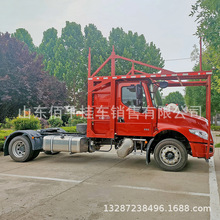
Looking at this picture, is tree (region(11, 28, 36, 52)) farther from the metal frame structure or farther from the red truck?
the metal frame structure

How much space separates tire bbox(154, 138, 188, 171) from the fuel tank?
Answer: 97.3 inches

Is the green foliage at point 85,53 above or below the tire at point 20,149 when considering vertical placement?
above

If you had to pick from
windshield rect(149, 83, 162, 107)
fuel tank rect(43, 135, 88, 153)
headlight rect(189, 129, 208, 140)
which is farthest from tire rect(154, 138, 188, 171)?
fuel tank rect(43, 135, 88, 153)

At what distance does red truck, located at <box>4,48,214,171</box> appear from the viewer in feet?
21.1

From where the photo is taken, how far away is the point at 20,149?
8.09 m

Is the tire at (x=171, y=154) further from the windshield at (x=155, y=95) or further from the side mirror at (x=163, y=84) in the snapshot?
the side mirror at (x=163, y=84)

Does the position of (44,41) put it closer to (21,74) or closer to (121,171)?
(21,74)

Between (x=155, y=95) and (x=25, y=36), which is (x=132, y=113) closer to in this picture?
(x=155, y=95)

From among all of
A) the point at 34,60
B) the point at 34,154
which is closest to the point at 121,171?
the point at 34,154

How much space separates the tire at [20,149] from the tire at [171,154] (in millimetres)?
4359

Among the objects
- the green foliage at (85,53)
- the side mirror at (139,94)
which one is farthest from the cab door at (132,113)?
the green foliage at (85,53)

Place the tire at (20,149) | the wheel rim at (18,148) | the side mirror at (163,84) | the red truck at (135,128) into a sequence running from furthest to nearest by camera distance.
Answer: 1. the wheel rim at (18,148)
2. the tire at (20,149)
3. the side mirror at (163,84)
4. the red truck at (135,128)

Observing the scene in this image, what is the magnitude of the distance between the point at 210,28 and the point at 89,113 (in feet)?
16.3

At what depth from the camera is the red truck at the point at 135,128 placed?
6.43 meters
